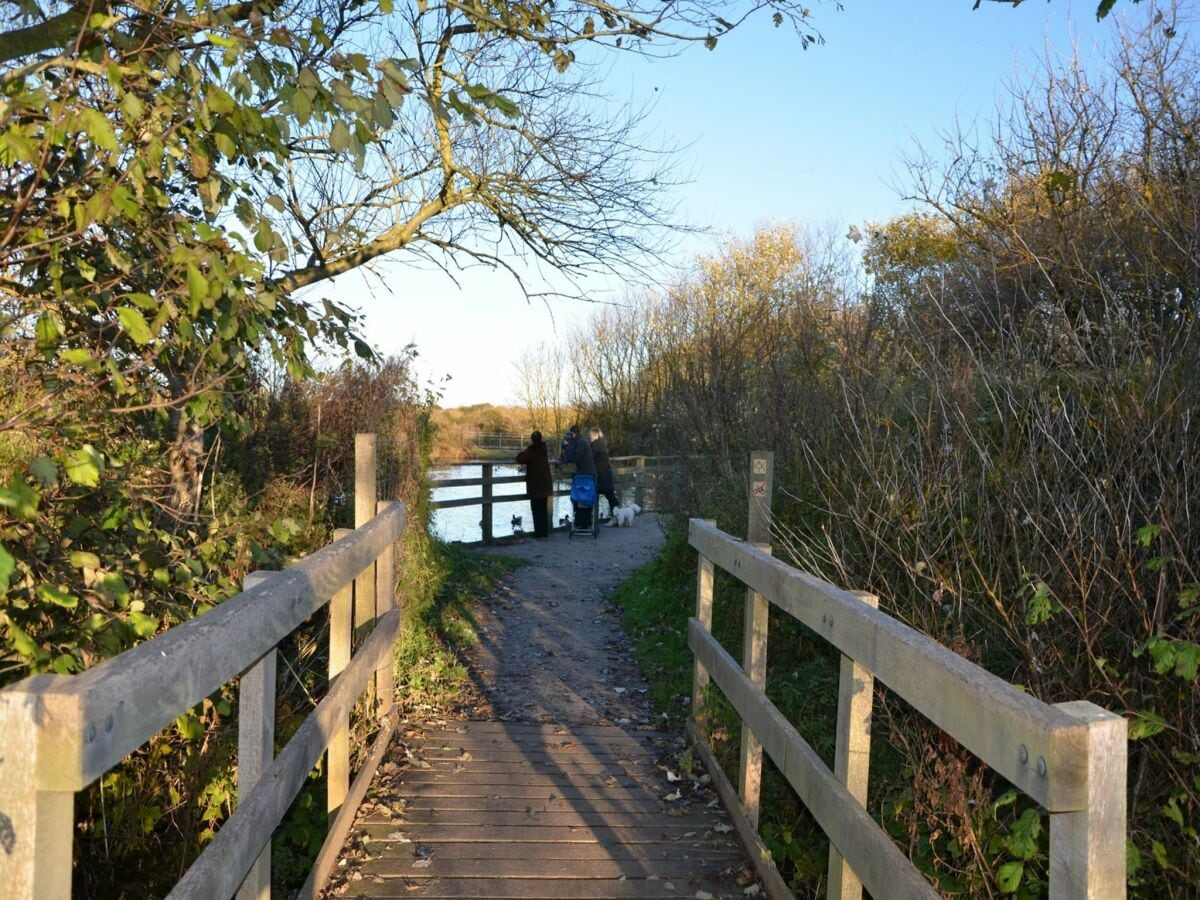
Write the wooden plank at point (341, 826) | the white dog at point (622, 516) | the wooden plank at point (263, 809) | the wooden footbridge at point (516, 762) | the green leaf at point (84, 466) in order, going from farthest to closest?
the white dog at point (622, 516)
the wooden plank at point (341, 826)
the green leaf at point (84, 466)
the wooden plank at point (263, 809)
the wooden footbridge at point (516, 762)

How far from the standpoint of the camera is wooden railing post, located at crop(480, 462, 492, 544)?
16906 mm

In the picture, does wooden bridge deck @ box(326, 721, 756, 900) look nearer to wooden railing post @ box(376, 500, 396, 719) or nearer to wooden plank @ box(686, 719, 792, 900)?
wooden plank @ box(686, 719, 792, 900)

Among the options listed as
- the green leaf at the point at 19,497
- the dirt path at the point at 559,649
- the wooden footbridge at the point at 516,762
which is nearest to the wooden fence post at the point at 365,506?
the wooden footbridge at the point at 516,762

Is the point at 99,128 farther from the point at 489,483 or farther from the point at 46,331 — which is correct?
the point at 489,483

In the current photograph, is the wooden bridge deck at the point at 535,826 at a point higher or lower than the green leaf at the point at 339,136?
lower

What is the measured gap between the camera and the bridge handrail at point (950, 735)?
5.75 ft

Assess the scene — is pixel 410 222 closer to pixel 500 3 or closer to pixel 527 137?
pixel 527 137

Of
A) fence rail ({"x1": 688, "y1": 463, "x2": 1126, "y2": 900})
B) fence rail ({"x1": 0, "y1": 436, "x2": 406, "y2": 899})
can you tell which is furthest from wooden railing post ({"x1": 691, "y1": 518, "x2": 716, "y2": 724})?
fence rail ({"x1": 0, "y1": 436, "x2": 406, "y2": 899})

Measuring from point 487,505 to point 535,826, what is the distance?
488 inches

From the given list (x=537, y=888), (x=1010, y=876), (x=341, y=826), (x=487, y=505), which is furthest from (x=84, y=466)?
(x=487, y=505)

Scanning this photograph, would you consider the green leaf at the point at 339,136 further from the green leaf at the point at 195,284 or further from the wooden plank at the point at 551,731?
the wooden plank at the point at 551,731

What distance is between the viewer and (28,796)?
5.14ft

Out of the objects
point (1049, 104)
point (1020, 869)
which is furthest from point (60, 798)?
point (1049, 104)

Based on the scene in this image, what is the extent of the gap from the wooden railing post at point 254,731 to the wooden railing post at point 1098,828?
2.00m
